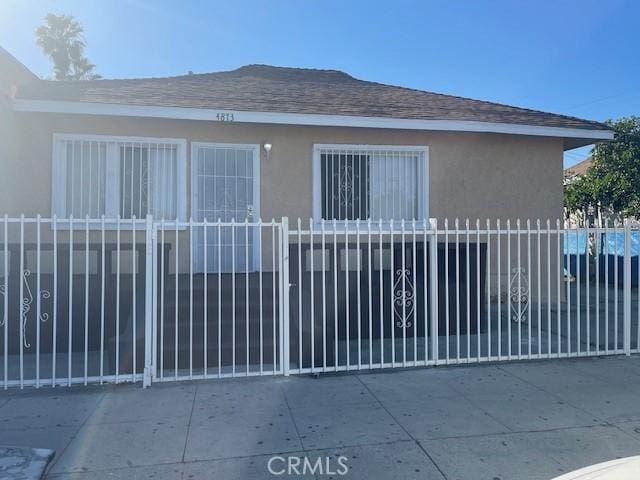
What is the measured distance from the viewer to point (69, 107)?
284 inches

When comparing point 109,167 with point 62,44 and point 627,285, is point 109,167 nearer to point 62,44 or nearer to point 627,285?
point 627,285

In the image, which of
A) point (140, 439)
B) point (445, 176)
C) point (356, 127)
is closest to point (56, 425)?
point (140, 439)

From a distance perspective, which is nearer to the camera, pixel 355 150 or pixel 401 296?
pixel 401 296

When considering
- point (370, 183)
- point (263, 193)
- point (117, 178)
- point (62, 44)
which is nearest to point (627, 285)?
point (370, 183)

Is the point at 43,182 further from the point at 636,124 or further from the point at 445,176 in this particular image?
the point at 636,124

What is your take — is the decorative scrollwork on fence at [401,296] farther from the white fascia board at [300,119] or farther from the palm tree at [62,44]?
the palm tree at [62,44]

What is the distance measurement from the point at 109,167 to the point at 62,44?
66.4ft

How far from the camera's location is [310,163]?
28.0 feet

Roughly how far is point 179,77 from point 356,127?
4.16 meters

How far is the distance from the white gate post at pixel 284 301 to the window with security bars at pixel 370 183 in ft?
9.97

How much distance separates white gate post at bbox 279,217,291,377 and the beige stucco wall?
2.97 metres

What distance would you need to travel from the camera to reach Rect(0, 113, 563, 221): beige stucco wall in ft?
25.2

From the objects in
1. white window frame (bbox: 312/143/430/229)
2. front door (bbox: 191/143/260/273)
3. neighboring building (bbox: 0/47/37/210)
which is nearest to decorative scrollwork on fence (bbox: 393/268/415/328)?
white window frame (bbox: 312/143/430/229)

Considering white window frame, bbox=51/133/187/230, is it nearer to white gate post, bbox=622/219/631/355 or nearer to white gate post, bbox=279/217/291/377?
white gate post, bbox=279/217/291/377
